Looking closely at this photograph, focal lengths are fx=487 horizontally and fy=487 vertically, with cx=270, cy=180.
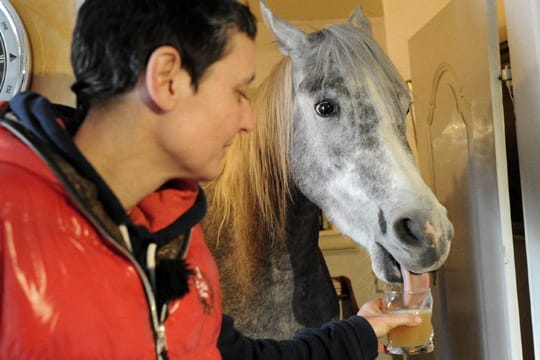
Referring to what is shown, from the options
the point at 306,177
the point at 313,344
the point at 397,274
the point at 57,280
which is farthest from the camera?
the point at 306,177

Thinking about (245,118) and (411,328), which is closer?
(245,118)

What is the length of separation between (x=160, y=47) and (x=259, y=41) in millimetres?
1560

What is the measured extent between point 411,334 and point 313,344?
8.3 inches

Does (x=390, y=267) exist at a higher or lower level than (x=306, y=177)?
lower

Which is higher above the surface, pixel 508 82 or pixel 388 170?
pixel 508 82

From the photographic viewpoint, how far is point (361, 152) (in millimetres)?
920

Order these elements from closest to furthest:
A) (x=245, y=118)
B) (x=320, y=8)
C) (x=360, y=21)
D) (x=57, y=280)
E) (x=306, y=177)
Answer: (x=57, y=280)
(x=245, y=118)
(x=306, y=177)
(x=360, y=21)
(x=320, y=8)

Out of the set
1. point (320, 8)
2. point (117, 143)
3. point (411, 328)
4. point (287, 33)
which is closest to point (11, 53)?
point (287, 33)

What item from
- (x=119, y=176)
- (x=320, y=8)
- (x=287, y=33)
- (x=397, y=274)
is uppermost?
(x=320, y=8)

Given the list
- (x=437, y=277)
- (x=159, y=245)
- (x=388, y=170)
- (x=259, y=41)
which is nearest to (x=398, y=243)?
(x=388, y=170)

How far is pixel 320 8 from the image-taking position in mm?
2107

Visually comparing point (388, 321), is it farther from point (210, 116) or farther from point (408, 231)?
point (210, 116)

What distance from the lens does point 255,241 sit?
1.04 m

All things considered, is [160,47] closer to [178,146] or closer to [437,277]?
[178,146]
